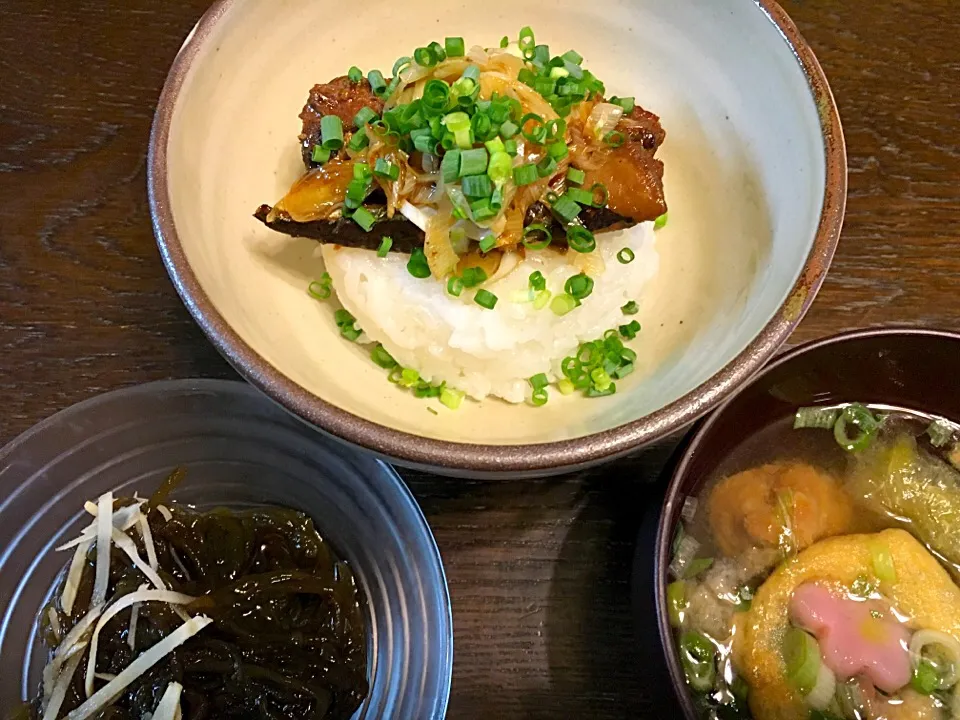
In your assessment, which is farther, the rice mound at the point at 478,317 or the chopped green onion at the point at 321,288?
the chopped green onion at the point at 321,288

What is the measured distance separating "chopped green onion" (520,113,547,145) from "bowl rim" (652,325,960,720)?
680mm

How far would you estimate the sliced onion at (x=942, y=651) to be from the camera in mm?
1741

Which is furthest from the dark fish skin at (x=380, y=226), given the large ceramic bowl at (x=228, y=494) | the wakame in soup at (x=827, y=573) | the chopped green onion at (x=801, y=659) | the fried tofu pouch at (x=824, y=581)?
the chopped green onion at (x=801, y=659)

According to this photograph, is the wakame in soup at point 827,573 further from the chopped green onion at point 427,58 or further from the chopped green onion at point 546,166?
the chopped green onion at point 427,58

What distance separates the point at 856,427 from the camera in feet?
6.66

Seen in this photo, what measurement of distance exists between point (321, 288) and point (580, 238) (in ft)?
2.18

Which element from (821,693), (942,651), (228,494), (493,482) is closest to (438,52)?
(493,482)

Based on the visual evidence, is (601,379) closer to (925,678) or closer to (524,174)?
(524,174)

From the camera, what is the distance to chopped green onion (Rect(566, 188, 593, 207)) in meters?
1.69

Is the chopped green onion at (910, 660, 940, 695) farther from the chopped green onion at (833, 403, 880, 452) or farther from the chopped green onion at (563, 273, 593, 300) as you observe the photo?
the chopped green onion at (563, 273, 593, 300)

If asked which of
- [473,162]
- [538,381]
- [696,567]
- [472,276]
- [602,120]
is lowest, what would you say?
[696,567]

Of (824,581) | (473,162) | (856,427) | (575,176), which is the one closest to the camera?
(473,162)

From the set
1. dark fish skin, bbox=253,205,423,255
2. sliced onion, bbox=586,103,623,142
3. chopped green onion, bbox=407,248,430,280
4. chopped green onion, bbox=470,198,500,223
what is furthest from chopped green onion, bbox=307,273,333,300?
sliced onion, bbox=586,103,623,142

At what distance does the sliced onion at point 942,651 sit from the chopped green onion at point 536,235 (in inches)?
49.0
